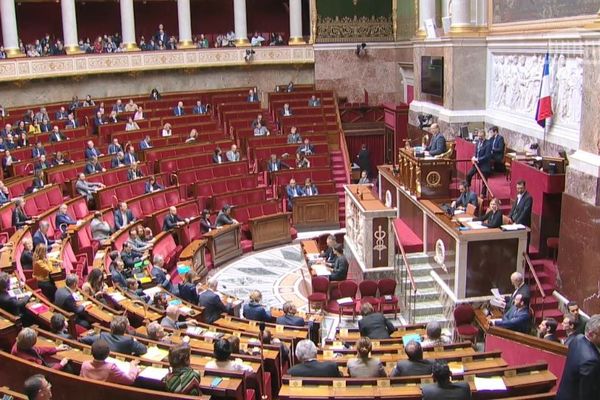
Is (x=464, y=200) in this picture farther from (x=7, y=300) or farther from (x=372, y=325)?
(x=7, y=300)

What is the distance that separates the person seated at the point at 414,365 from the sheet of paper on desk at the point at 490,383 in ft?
1.37

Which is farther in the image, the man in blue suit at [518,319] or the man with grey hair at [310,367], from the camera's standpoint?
the man in blue suit at [518,319]

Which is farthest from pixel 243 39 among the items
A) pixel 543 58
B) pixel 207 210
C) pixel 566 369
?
pixel 566 369

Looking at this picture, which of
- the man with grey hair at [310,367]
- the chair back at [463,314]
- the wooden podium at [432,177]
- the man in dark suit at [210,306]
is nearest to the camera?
the man with grey hair at [310,367]

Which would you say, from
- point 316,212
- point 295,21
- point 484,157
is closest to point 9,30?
point 295,21

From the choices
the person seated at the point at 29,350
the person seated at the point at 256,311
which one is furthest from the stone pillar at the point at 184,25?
the person seated at the point at 29,350

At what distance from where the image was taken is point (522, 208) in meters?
9.70

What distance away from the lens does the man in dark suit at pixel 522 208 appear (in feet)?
31.6

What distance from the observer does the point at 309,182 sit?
1542 centimetres

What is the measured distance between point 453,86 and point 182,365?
429 inches

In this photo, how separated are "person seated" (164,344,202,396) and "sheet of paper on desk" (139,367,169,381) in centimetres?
29

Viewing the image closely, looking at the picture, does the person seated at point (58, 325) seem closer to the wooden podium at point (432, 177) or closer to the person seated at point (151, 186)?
Result: the wooden podium at point (432, 177)

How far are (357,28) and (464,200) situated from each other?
11969 millimetres

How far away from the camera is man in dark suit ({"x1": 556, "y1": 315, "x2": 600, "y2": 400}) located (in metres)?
4.46
